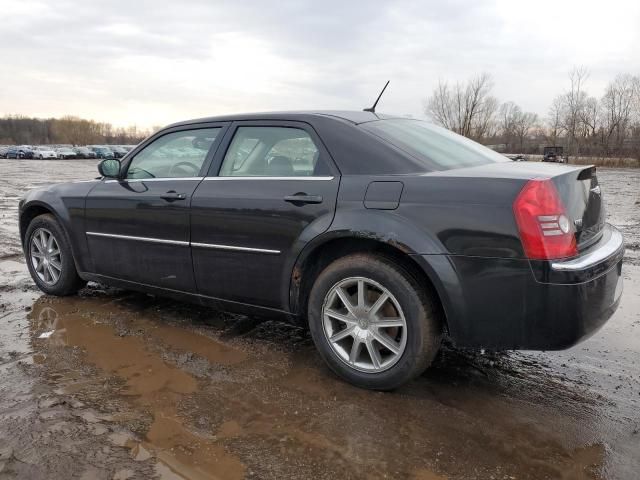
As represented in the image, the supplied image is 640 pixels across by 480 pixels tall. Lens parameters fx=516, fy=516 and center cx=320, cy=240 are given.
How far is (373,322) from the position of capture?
2.91 m

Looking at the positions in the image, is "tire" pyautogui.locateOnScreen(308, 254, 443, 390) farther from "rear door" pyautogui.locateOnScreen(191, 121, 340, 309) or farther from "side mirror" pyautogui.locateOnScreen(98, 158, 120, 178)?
"side mirror" pyautogui.locateOnScreen(98, 158, 120, 178)

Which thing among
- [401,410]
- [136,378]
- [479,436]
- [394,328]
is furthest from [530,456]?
[136,378]

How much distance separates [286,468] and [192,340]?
170 cm

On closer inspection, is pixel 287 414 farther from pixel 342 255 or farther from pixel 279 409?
pixel 342 255

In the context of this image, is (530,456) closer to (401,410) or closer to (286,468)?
(401,410)

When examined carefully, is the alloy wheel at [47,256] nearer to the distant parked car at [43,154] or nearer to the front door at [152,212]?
the front door at [152,212]

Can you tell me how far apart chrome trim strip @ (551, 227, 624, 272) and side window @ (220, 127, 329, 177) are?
1.40 meters

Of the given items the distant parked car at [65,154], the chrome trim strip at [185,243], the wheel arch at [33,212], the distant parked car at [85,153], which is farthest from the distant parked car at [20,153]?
the chrome trim strip at [185,243]

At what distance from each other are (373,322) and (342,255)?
1.44 ft

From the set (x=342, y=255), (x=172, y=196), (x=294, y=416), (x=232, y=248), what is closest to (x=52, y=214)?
(x=172, y=196)

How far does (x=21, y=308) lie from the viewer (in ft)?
14.8

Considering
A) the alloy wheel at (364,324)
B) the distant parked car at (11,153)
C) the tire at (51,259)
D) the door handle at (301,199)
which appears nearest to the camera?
the alloy wheel at (364,324)

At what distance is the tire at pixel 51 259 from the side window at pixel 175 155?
1.02 metres

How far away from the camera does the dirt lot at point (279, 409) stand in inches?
89.9
